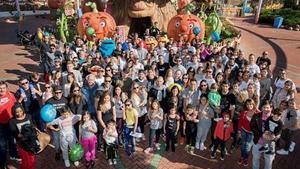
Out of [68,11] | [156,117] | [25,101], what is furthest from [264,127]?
[68,11]

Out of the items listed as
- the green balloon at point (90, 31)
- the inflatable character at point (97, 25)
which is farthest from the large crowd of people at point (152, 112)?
the inflatable character at point (97, 25)

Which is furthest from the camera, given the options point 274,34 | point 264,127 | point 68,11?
point 274,34

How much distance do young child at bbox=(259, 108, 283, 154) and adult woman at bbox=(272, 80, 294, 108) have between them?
5.97 ft

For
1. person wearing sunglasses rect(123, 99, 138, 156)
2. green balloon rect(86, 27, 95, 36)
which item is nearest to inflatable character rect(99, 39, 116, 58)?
green balloon rect(86, 27, 95, 36)

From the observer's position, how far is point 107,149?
7.21 m

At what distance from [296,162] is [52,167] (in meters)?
5.93

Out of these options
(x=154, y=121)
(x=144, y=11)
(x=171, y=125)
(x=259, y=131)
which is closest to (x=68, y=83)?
(x=154, y=121)

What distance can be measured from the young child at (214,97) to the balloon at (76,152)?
10.5 ft

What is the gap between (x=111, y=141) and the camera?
700 centimetres

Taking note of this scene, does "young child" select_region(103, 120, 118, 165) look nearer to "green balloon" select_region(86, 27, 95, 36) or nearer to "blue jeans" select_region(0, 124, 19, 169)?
"blue jeans" select_region(0, 124, 19, 169)

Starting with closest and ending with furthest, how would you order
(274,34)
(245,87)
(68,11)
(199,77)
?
1. (245,87)
2. (199,77)
3. (68,11)
4. (274,34)

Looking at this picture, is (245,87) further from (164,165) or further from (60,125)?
(60,125)

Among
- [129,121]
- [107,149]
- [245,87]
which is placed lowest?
[107,149]

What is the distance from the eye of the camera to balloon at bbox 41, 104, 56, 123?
664 centimetres
